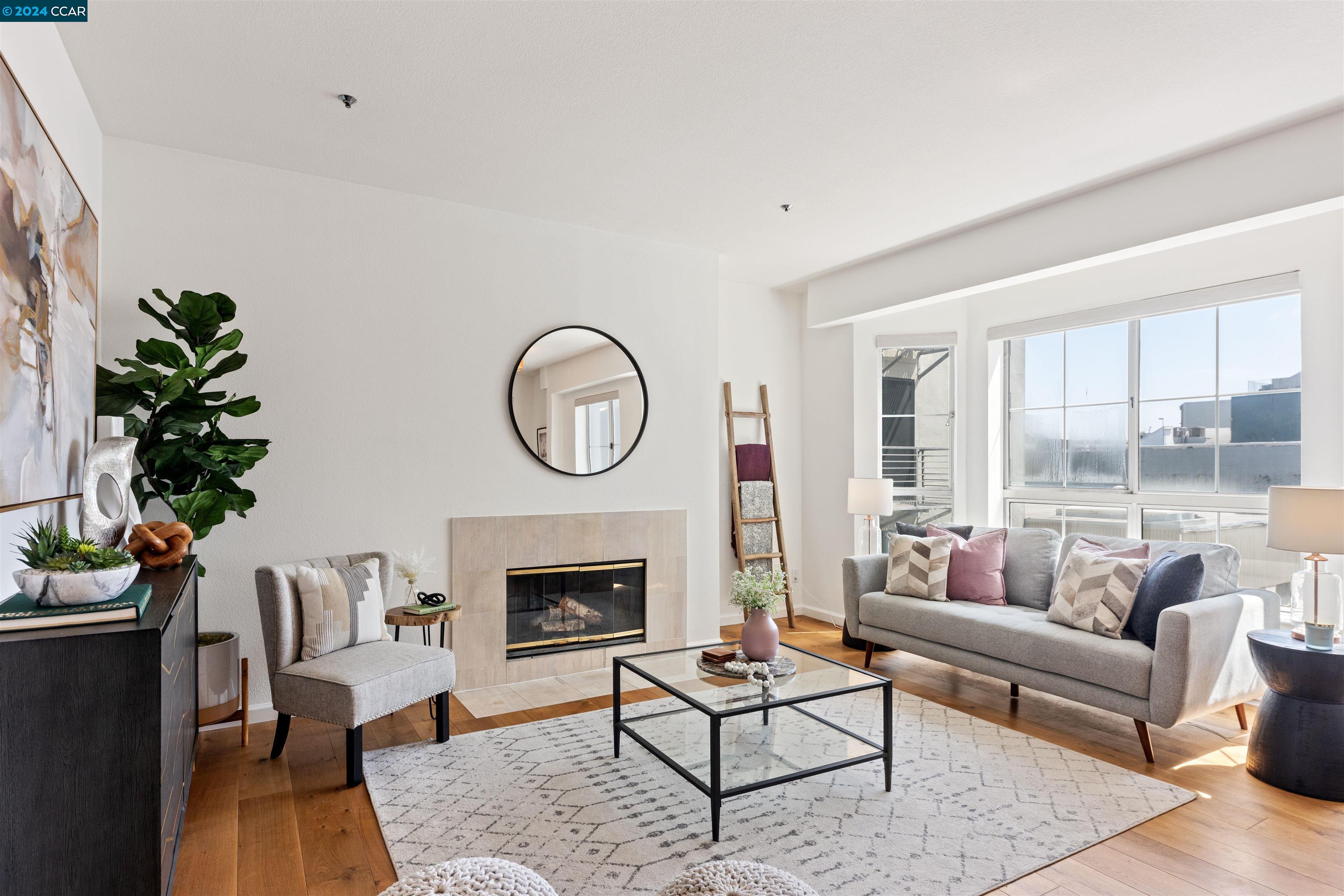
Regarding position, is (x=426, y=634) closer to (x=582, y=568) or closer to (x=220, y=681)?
(x=220, y=681)

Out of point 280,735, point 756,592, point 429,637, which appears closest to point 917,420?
point 756,592

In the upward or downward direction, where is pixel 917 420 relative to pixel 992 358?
downward

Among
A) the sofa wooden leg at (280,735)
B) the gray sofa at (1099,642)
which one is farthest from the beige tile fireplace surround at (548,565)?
the gray sofa at (1099,642)

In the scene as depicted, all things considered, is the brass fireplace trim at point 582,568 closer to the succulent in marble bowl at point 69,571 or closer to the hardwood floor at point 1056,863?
the hardwood floor at point 1056,863

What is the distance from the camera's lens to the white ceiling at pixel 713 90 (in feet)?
7.87

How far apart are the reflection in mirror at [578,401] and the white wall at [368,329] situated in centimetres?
8

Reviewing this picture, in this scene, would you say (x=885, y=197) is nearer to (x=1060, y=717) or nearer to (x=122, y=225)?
(x=1060, y=717)

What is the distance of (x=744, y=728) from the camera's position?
3127mm

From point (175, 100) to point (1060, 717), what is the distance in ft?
15.6

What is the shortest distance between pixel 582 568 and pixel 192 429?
2198 millimetres

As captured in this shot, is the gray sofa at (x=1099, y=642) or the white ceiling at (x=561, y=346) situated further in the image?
the white ceiling at (x=561, y=346)

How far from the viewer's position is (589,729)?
3.45m

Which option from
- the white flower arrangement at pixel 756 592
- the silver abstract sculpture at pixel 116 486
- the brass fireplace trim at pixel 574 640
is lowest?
the brass fireplace trim at pixel 574 640

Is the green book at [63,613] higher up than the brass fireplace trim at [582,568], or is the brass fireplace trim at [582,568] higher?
the green book at [63,613]
